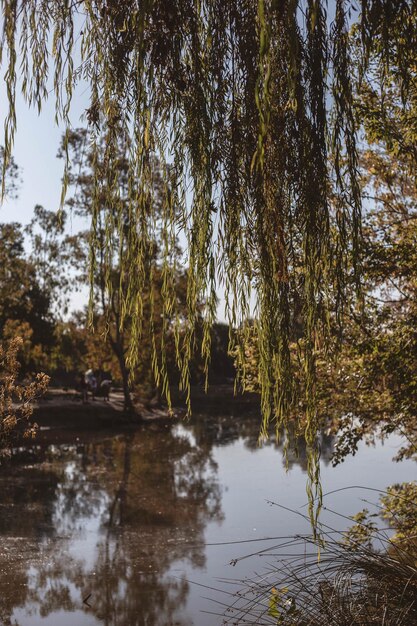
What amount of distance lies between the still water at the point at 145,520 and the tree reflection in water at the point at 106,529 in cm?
2

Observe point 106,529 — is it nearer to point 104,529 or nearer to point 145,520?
point 104,529

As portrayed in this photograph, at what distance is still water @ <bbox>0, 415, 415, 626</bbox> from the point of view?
935cm

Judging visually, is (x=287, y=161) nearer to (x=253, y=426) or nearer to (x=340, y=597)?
(x=340, y=597)

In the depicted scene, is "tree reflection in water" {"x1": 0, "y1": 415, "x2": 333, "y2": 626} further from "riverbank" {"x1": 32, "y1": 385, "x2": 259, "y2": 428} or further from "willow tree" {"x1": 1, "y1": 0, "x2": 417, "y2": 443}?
"riverbank" {"x1": 32, "y1": 385, "x2": 259, "y2": 428}

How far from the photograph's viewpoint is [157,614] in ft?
29.4

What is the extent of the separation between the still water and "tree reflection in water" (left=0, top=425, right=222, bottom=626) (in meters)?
0.02

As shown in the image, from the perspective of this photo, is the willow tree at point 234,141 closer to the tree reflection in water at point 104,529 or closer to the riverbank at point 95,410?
the tree reflection in water at point 104,529

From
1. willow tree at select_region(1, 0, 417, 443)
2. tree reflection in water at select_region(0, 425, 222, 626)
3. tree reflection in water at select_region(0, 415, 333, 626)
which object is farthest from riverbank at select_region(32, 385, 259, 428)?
willow tree at select_region(1, 0, 417, 443)

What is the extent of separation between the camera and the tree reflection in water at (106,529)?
947cm

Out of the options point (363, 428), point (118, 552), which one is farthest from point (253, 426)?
point (363, 428)

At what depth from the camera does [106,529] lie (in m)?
13.2

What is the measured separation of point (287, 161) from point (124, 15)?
83 cm

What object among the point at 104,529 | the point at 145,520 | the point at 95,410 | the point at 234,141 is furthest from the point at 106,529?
the point at 95,410

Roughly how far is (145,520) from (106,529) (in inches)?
35.5
